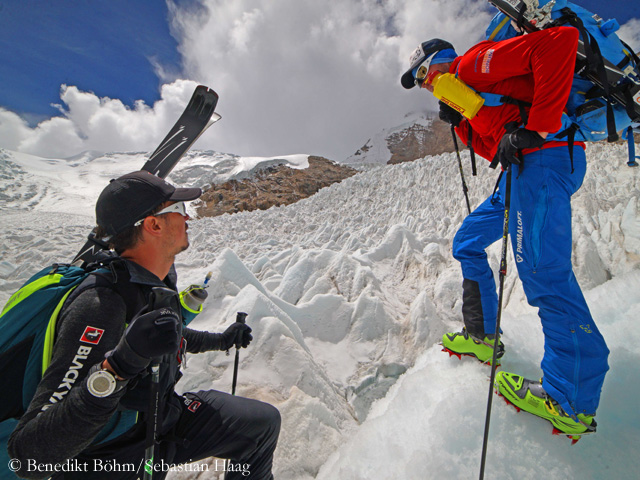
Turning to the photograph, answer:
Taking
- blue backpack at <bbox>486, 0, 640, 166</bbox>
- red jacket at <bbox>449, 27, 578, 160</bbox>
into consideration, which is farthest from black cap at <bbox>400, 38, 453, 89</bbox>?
blue backpack at <bbox>486, 0, 640, 166</bbox>

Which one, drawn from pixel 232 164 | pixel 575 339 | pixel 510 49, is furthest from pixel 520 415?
pixel 232 164

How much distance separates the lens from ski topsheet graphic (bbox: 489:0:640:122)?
183 cm

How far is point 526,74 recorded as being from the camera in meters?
2.07

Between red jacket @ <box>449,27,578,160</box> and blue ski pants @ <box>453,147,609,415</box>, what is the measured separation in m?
0.24

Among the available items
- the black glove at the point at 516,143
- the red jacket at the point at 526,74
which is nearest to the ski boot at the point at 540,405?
the black glove at the point at 516,143

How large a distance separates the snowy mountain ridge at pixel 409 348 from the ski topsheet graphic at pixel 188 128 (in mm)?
3159

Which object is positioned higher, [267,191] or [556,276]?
[267,191]

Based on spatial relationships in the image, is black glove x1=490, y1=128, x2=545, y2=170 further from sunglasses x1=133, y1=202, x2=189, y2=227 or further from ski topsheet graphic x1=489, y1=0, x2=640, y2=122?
sunglasses x1=133, y1=202, x2=189, y2=227

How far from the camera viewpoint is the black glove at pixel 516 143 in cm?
184

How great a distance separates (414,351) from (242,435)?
125 inches

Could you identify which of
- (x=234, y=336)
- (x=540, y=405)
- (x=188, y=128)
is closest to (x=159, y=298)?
(x=234, y=336)

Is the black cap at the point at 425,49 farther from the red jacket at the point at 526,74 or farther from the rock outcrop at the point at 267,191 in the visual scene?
the rock outcrop at the point at 267,191

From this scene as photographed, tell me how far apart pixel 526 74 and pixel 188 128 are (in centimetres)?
743

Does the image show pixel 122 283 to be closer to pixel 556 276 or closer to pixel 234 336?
pixel 234 336
